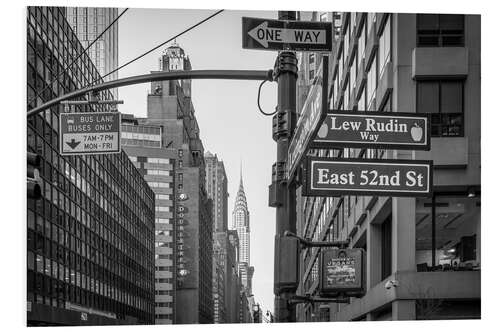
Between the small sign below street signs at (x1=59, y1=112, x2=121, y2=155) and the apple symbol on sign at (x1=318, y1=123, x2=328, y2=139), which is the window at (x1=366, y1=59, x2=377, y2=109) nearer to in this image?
the small sign below street signs at (x1=59, y1=112, x2=121, y2=155)

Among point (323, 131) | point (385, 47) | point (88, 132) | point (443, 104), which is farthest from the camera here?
point (385, 47)

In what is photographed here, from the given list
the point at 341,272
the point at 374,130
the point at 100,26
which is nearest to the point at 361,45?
the point at 100,26

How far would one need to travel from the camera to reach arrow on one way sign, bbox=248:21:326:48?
1062 centimetres

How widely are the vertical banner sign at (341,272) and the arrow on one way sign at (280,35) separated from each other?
2.69m

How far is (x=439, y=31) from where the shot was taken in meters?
25.5

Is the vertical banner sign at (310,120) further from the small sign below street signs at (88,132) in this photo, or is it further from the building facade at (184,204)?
the building facade at (184,204)

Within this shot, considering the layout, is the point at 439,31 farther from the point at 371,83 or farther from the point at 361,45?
the point at 361,45

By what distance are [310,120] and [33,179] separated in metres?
4.28

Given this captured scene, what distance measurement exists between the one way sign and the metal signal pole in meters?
0.28

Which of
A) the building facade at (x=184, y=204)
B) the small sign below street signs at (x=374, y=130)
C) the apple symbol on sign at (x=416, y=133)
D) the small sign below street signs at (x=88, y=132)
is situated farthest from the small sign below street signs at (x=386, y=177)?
the building facade at (x=184, y=204)

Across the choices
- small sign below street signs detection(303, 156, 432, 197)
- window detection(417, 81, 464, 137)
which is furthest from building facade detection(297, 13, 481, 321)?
small sign below street signs detection(303, 156, 432, 197)
